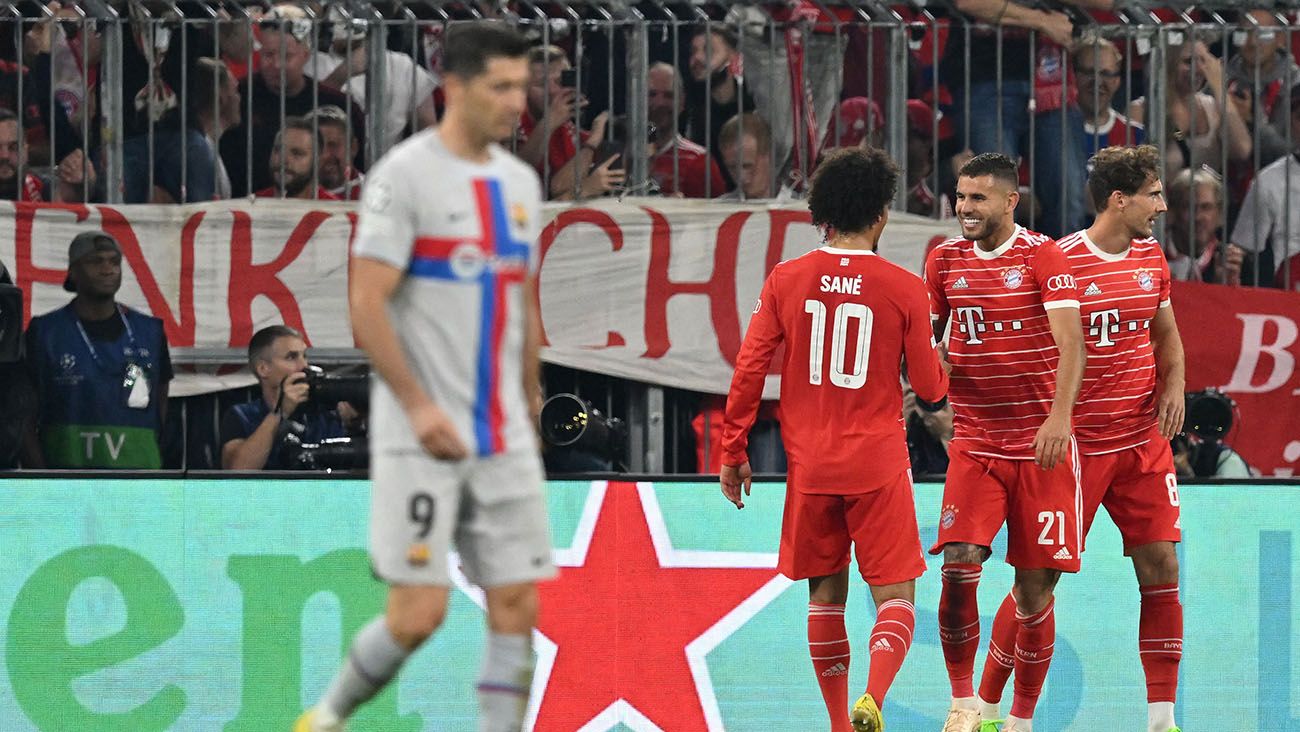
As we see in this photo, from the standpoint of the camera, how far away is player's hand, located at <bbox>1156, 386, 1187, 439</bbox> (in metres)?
6.80

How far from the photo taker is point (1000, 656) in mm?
6844

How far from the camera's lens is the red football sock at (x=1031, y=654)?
22.1 feet

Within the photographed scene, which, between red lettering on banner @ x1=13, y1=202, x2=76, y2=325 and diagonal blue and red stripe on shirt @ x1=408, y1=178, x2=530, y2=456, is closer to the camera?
diagonal blue and red stripe on shirt @ x1=408, y1=178, x2=530, y2=456

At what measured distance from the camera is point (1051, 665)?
7469 mm

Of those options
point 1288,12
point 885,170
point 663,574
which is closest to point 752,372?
point 885,170

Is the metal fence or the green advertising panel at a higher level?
the metal fence

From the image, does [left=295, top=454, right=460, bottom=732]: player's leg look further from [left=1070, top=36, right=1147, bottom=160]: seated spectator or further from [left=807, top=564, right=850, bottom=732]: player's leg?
→ [left=1070, top=36, right=1147, bottom=160]: seated spectator

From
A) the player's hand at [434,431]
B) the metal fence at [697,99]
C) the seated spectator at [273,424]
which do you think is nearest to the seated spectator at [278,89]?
the metal fence at [697,99]

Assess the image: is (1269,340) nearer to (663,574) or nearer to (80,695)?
(663,574)

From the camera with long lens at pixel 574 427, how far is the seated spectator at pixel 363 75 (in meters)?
1.61

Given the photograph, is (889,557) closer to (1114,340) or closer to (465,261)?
(1114,340)

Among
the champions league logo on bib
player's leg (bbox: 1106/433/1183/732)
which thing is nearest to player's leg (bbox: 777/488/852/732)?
player's leg (bbox: 1106/433/1183/732)

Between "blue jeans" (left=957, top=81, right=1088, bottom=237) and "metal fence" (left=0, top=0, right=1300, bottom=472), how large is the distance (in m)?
0.01

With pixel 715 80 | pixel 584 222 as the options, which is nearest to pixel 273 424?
pixel 584 222
